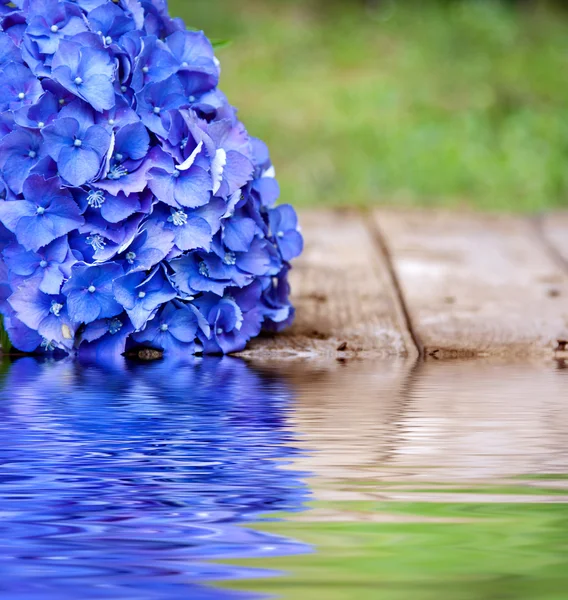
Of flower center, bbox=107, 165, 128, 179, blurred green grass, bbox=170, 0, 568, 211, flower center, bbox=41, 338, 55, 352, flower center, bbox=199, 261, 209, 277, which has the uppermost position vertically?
blurred green grass, bbox=170, 0, 568, 211

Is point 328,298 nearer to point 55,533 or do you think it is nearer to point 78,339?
point 78,339

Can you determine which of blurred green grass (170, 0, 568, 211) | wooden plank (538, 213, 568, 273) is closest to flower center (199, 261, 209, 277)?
wooden plank (538, 213, 568, 273)

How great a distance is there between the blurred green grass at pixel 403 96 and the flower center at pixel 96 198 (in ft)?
8.61

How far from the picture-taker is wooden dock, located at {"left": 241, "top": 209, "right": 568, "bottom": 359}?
2355 mm

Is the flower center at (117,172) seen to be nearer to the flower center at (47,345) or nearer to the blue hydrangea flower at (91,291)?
the blue hydrangea flower at (91,291)

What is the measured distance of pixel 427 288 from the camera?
2908mm

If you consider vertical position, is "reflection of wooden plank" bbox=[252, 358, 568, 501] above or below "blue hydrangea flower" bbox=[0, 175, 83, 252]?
below

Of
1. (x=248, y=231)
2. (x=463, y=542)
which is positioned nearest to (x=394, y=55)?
(x=248, y=231)

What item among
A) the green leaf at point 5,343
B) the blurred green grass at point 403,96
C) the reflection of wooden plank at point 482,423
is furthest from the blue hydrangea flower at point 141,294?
the blurred green grass at point 403,96

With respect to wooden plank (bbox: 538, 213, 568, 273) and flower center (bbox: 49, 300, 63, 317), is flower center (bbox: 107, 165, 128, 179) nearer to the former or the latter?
flower center (bbox: 49, 300, 63, 317)

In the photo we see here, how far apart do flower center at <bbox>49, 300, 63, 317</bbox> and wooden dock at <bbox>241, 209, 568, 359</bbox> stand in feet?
1.19

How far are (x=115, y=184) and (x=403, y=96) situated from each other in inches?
218

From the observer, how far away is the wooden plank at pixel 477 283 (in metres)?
2.40

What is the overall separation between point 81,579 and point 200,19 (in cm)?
911
